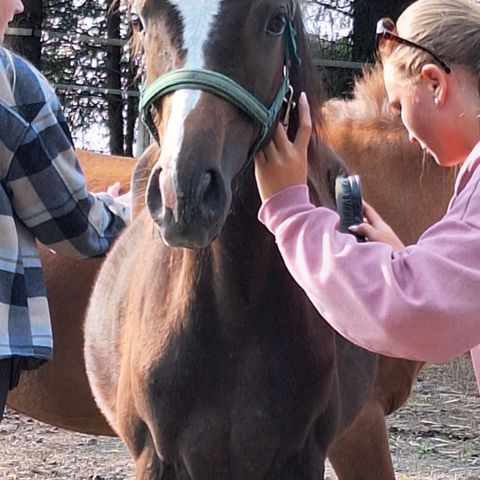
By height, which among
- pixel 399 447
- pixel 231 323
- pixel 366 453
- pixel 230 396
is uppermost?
pixel 231 323

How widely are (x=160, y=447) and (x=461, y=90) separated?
997mm

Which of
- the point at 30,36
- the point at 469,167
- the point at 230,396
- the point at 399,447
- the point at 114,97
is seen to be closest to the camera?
the point at 469,167

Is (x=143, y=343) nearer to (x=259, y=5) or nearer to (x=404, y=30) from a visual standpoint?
(x=259, y=5)

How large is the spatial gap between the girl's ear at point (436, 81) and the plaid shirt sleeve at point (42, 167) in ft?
2.53

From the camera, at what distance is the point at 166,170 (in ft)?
5.17

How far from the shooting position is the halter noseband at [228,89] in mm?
1693

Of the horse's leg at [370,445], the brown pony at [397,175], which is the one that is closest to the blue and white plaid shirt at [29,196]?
the horse's leg at [370,445]

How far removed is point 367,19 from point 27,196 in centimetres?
446

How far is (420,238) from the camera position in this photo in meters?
1.49

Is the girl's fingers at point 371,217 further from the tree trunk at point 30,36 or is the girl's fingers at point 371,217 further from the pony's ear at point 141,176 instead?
the tree trunk at point 30,36

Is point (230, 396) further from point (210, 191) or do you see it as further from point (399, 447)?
point (399, 447)

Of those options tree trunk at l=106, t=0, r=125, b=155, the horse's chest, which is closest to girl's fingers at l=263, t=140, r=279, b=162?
the horse's chest

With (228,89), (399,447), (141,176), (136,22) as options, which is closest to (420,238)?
(228,89)

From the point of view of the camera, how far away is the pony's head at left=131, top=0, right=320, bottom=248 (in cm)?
159
